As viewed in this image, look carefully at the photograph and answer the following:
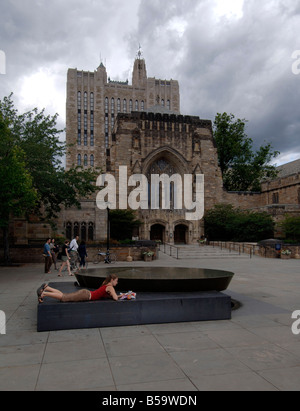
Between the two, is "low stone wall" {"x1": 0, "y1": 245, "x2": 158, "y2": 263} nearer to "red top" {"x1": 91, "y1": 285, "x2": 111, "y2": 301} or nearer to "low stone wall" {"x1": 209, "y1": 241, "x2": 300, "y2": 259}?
"low stone wall" {"x1": 209, "y1": 241, "x2": 300, "y2": 259}

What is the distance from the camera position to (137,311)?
6.20m

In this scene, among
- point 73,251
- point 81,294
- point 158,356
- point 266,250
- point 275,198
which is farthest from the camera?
Result: point 275,198

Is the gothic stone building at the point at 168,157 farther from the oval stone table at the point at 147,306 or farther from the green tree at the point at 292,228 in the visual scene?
the oval stone table at the point at 147,306

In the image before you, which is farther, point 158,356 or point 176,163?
point 176,163

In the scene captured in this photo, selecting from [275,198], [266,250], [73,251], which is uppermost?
[275,198]

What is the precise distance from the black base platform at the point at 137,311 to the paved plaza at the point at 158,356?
17 cm

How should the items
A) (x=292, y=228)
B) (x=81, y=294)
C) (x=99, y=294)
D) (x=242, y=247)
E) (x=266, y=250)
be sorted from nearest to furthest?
(x=81, y=294) < (x=99, y=294) < (x=266, y=250) < (x=242, y=247) < (x=292, y=228)

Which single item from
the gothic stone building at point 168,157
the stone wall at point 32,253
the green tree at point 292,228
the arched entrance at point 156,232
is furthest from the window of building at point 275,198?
the stone wall at point 32,253

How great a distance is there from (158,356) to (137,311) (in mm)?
1641

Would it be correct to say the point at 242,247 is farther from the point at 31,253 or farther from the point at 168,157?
the point at 31,253

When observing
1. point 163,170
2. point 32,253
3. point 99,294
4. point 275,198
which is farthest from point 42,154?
point 275,198

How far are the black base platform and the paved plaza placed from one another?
167mm

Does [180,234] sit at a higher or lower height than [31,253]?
higher
